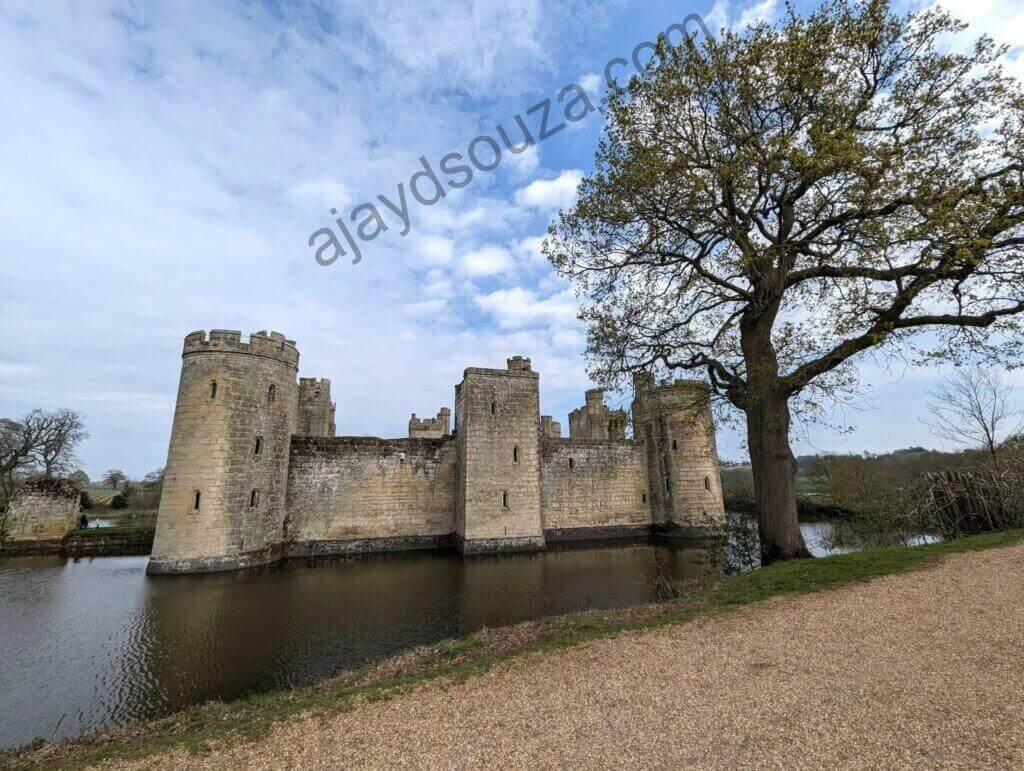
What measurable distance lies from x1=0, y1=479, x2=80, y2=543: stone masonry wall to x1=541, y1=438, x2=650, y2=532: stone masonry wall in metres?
19.7

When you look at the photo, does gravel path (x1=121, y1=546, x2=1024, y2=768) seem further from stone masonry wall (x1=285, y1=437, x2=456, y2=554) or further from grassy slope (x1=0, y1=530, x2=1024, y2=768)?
stone masonry wall (x1=285, y1=437, x2=456, y2=554)

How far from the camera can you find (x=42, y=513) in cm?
1764

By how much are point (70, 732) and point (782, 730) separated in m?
7.89

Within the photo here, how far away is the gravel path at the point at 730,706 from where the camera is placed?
3.40 metres

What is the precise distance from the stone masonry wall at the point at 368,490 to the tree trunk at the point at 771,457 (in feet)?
44.0

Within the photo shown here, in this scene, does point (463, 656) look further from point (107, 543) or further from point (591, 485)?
point (107, 543)

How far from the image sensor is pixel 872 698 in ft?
13.1

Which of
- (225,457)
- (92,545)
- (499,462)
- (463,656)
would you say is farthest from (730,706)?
(92,545)

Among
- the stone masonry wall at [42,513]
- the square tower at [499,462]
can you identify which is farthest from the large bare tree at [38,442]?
the square tower at [499,462]

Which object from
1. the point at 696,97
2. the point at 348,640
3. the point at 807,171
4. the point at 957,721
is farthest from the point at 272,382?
the point at 957,721

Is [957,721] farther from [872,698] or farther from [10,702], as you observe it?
[10,702]

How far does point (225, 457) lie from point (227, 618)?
6836 mm

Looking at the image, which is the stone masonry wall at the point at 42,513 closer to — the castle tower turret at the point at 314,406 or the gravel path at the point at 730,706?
the castle tower turret at the point at 314,406

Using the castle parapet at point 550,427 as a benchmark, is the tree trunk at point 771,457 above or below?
below
